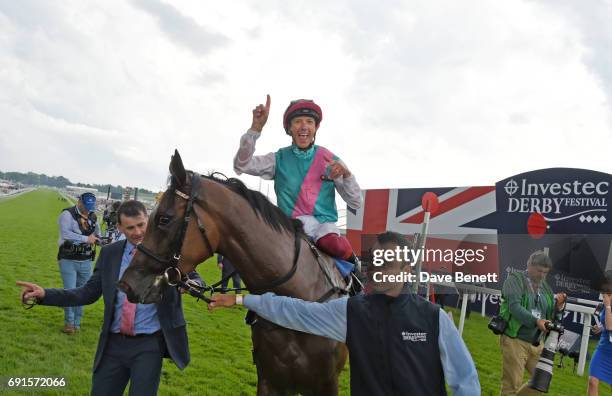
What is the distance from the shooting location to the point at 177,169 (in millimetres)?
2166

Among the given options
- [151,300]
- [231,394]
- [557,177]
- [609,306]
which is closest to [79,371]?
[231,394]

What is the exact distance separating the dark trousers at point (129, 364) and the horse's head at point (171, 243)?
0.62m

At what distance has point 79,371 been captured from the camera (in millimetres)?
4711

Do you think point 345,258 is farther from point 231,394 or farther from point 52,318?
point 52,318

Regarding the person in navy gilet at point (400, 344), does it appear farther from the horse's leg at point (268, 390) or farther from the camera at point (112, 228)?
the camera at point (112, 228)

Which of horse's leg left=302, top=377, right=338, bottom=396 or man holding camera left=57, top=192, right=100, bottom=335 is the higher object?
man holding camera left=57, top=192, right=100, bottom=335

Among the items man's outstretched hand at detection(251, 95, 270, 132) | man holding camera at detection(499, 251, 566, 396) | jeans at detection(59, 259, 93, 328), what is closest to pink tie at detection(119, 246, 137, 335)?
man's outstretched hand at detection(251, 95, 270, 132)

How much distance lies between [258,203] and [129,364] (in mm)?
1342

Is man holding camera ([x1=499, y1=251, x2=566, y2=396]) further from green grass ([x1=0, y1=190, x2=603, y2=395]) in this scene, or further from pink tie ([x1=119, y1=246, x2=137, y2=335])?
pink tie ([x1=119, y1=246, x2=137, y2=335])

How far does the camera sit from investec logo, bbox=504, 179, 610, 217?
6.89 m

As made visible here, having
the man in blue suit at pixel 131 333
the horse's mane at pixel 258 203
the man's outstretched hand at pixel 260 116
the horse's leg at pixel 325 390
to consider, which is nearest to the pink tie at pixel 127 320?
the man in blue suit at pixel 131 333

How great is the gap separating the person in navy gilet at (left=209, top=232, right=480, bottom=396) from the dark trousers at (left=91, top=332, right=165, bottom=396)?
97 centimetres

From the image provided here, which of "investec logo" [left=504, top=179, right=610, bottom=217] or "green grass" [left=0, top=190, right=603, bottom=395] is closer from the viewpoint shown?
"green grass" [left=0, top=190, right=603, bottom=395]

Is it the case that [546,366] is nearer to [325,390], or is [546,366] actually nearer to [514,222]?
[325,390]
